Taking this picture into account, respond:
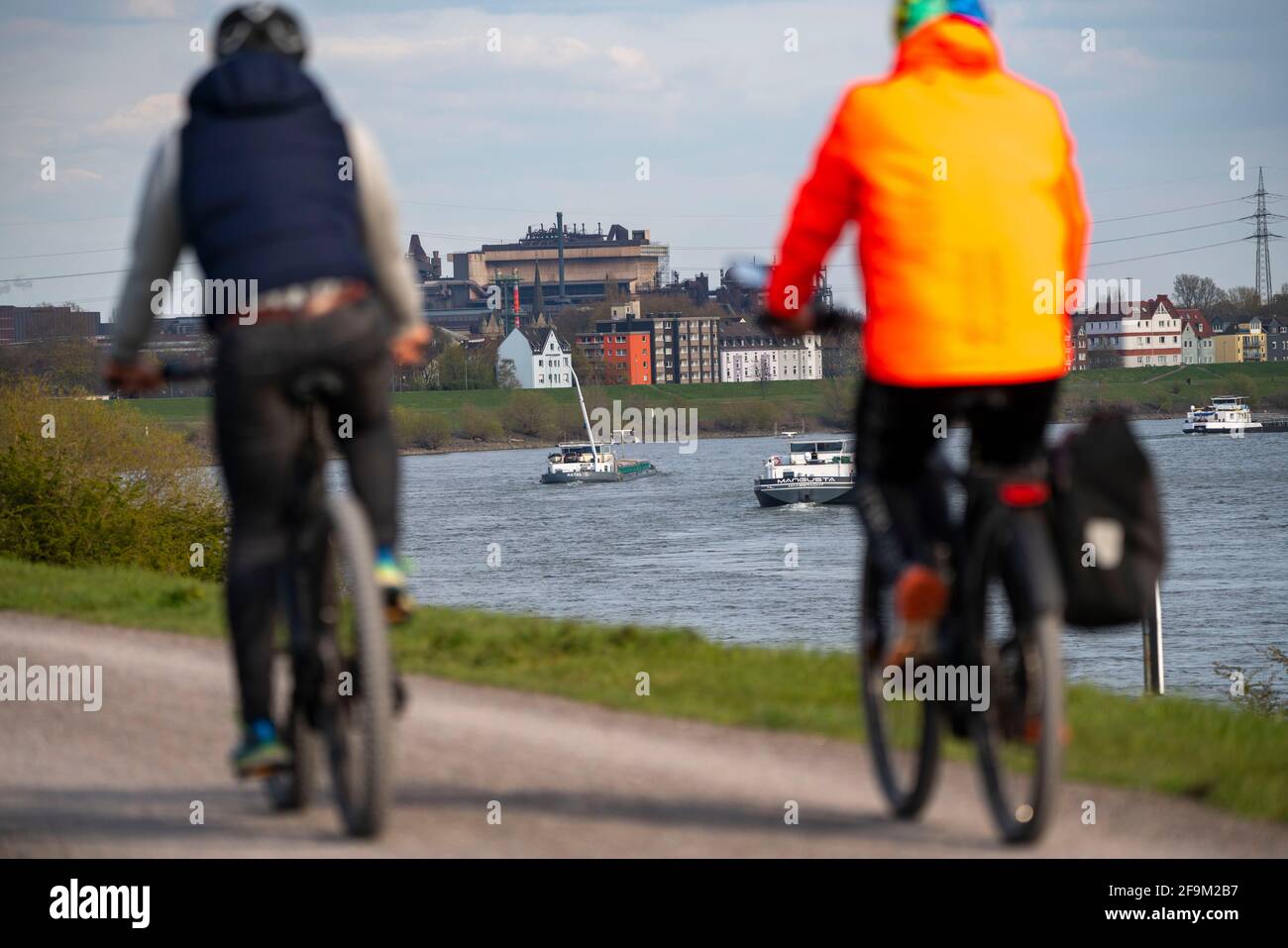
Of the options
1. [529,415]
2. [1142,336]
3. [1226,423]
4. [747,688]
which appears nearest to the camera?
[747,688]

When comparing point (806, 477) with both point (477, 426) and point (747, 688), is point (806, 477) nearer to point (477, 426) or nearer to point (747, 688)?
point (477, 426)

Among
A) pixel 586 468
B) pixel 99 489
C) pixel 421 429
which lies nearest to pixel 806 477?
pixel 586 468

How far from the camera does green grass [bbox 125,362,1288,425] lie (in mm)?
134875

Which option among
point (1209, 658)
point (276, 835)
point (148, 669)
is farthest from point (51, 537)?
point (276, 835)

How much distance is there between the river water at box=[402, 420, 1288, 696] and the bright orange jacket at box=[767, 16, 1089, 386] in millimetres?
734

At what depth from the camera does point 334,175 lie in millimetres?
4238

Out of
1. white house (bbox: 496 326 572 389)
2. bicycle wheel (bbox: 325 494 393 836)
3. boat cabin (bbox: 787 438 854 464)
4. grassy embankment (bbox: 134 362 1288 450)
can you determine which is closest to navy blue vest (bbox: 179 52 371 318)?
bicycle wheel (bbox: 325 494 393 836)

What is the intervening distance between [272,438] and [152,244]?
61 cm

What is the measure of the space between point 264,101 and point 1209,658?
2698 centimetres

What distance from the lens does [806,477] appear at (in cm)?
8438

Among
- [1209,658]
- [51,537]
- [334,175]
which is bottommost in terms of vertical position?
[1209,658]

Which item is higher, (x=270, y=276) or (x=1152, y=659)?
(x=270, y=276)

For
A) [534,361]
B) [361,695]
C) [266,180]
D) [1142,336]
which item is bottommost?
[361,695]
